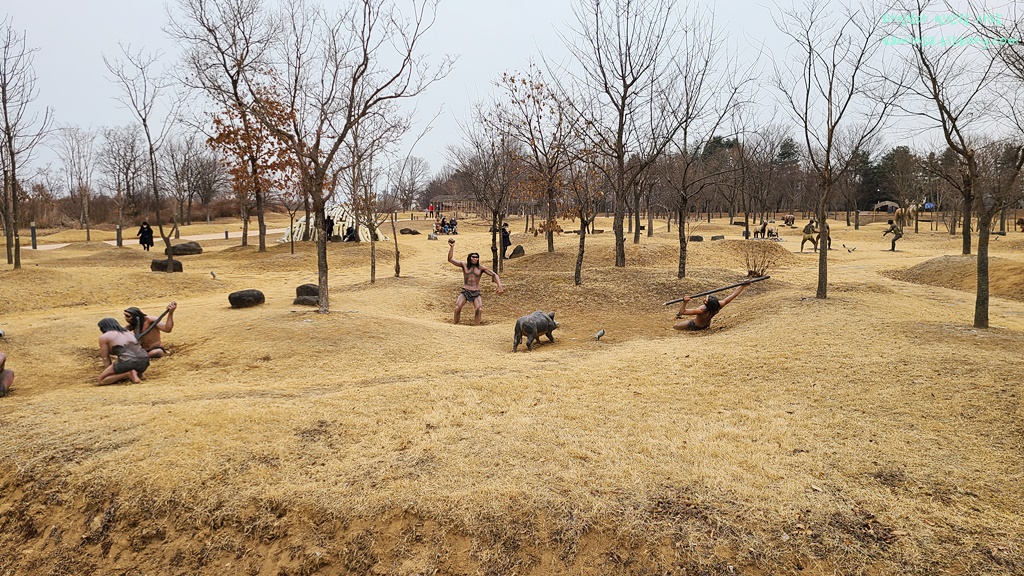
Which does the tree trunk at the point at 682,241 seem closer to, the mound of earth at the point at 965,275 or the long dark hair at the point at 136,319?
the mound of earth at the point at 965,275

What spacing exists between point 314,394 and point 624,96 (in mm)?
13424

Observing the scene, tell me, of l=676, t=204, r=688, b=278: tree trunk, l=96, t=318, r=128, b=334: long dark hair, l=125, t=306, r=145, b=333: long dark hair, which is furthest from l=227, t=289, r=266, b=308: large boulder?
l=676, t=204, r=688, b=278: tree trunk

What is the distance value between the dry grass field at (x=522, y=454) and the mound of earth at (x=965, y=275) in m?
5.78

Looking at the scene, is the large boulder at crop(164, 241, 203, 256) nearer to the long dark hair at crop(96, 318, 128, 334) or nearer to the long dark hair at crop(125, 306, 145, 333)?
the long dark hair at crop(125, 306, 145, 333)

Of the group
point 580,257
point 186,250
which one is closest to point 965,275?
point 580,257

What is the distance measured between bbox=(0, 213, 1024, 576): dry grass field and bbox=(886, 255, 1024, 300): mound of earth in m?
5.78

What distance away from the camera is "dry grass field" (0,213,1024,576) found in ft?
12.4

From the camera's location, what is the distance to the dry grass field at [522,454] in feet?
12.4

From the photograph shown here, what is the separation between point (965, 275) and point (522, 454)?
16.5 m

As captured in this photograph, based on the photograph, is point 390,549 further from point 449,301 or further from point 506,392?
point 449,301

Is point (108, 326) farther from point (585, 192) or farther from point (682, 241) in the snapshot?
point (682, 241)

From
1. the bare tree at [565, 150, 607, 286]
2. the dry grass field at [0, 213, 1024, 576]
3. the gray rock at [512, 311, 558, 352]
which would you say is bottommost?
the dry grass field at [0, 213, 1024, 576]

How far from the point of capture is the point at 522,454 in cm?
484

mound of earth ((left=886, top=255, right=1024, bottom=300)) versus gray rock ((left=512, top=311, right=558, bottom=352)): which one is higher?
mound of earth ((left=886, top=255, right=1024, bottom=300))
